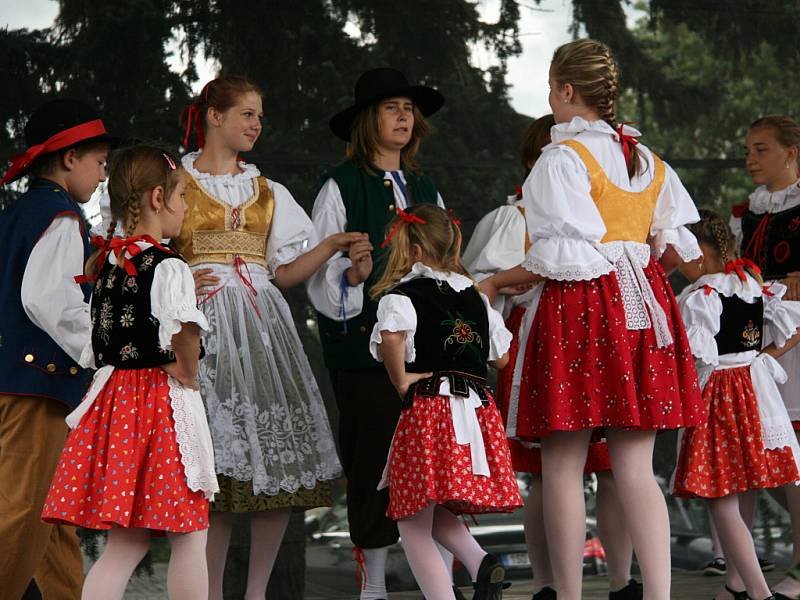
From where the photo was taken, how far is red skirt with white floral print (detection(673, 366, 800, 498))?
402 cm

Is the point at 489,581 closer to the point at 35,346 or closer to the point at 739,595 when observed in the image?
the point at 739,595

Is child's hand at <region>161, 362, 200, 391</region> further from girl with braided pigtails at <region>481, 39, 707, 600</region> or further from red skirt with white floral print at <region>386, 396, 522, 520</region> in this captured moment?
girl with braided pigtails at <region>481, 39, 707, 600</region>

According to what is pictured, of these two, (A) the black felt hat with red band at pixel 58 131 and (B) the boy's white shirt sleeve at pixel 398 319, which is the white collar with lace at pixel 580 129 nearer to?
(B) the boy's white shirt sleeve at pixel 398 319

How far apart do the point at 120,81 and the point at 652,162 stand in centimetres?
261

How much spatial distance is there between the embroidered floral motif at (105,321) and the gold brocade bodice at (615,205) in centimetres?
127

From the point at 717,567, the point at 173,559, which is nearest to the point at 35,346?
the point at 173,559

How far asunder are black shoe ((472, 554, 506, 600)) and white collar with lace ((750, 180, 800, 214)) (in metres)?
2.06

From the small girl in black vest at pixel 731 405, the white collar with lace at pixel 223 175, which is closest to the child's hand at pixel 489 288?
the small girl in black vest at pixel 731 405

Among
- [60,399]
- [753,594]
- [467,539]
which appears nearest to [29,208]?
[60,399]

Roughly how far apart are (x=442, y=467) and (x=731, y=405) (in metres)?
1.23

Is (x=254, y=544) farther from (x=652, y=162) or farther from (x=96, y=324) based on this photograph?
(x=652, y=162)

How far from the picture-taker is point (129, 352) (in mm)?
3023

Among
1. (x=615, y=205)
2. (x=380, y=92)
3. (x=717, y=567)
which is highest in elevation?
(x=380, y=92)

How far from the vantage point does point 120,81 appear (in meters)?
5.21
